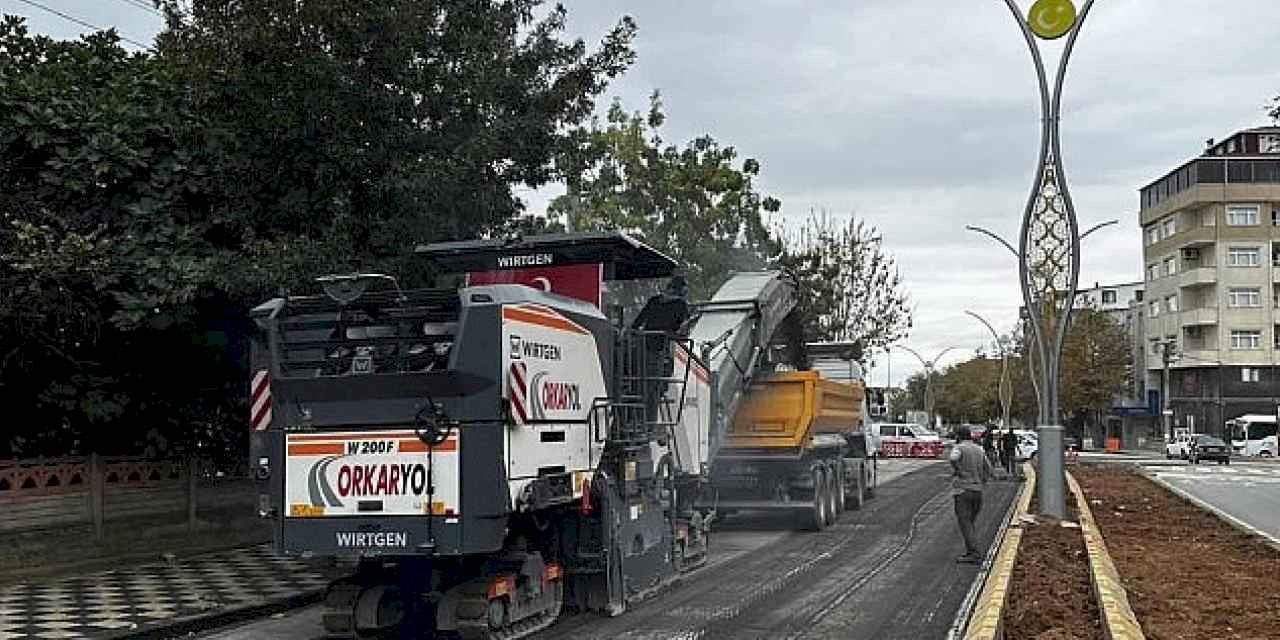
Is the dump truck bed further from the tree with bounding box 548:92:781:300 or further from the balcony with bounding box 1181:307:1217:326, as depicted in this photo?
the balcony with bounding box 1181:307:1217:326

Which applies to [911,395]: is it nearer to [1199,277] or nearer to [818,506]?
[1199,277]

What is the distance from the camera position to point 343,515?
34.0 feet

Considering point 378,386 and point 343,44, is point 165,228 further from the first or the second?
point 378,386

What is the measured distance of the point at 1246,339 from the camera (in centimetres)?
7838

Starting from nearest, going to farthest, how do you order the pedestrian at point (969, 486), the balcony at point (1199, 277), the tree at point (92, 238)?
the tree at point (92, 238)
the pedestrian at point (969, 486)
the balcony at point (1199, 277)

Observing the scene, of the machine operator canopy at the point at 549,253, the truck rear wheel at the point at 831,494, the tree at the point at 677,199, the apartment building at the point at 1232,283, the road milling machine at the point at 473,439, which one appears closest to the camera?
the road milling machine at the point at 473,439

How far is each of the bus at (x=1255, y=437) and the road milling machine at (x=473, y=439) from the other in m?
63.0

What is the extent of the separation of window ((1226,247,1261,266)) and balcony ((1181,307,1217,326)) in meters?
3.01

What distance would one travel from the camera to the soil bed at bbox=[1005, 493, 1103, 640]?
10.3 metres

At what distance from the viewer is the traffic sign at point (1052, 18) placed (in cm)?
1858

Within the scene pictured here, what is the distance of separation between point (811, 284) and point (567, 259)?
28.5 meters

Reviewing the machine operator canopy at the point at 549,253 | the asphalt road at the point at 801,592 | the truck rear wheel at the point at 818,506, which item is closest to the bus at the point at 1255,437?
the asphalt road at the point at 801,592

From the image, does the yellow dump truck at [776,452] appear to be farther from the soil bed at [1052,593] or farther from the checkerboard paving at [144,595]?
the checkerboard paving at [144,595]

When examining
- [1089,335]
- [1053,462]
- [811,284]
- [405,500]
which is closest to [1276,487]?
[811,284]
